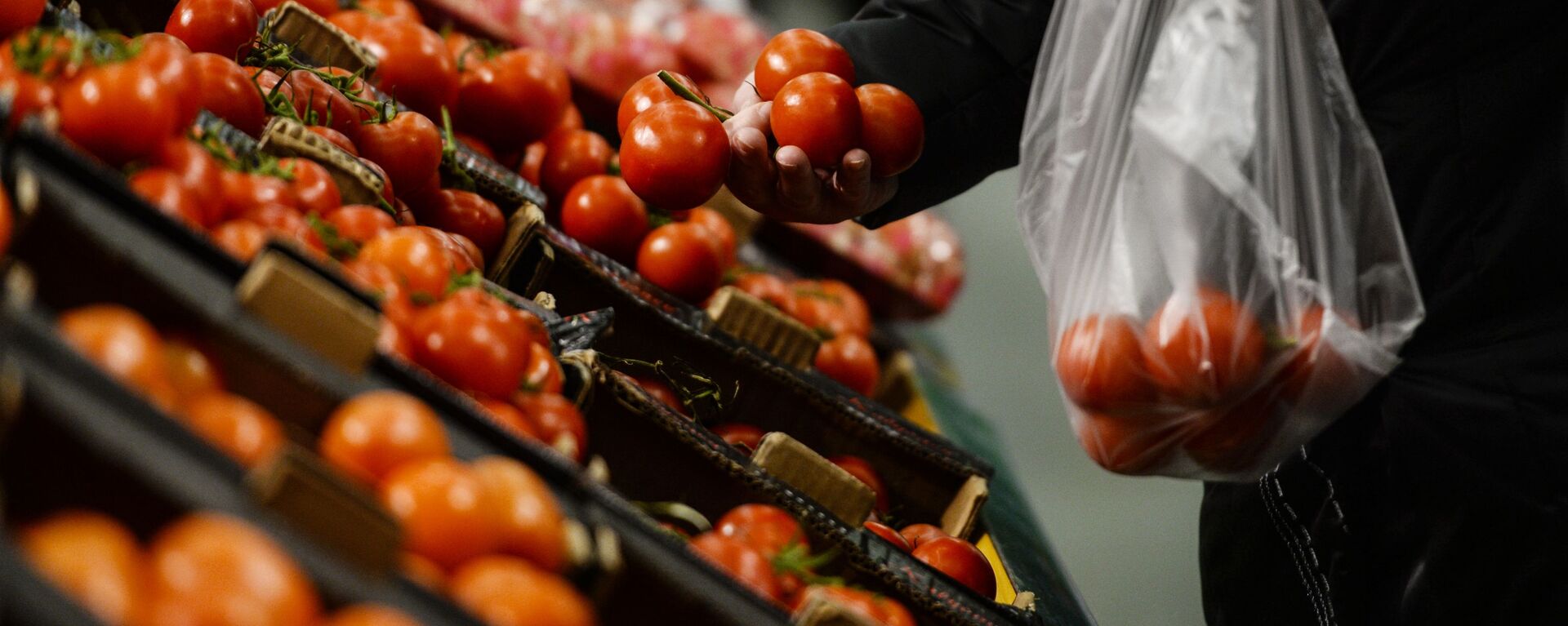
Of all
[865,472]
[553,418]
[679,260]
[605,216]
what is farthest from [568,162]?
[553,418]

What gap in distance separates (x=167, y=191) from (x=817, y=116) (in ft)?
2.96

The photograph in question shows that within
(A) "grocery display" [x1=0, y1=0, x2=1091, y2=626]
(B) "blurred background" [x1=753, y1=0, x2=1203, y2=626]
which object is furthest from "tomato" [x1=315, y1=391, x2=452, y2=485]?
(B) "blurred background" [x1=753, y1=0, x2=1203, y2=626]

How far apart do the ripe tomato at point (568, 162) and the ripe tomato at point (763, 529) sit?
121 cm

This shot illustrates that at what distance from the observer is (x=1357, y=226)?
1.52m

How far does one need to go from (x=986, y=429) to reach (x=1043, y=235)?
1.98 metres

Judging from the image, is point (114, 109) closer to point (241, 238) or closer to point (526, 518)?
point (241, 238)

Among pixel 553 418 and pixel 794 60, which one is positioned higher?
pixel 794 60

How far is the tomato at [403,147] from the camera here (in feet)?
6.18

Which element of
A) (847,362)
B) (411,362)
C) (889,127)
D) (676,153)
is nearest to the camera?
(411,362)

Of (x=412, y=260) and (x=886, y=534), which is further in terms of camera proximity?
(x=886, y=534)

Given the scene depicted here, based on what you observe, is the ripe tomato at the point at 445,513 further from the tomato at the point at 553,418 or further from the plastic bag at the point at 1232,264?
the plastic bag at the point at 1232,264

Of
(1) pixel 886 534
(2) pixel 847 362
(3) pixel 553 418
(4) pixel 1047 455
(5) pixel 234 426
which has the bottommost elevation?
(4) pixel 1047 455

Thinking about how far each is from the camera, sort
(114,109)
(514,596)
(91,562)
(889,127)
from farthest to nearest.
A: (889,127) → (114,109) → (514,596) → (91,562)

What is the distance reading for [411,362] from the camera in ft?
4.50
